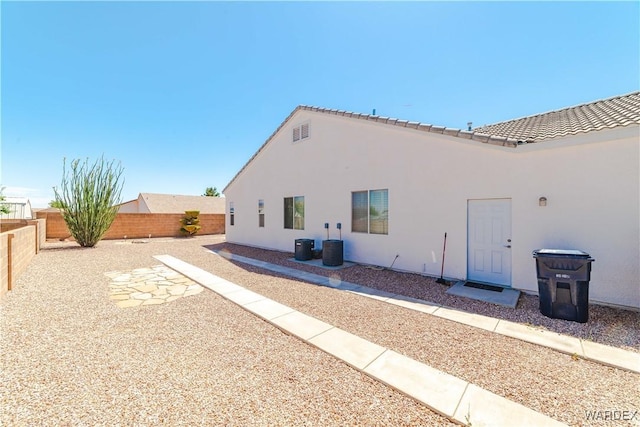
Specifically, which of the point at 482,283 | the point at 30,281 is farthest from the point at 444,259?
the point at 30,281

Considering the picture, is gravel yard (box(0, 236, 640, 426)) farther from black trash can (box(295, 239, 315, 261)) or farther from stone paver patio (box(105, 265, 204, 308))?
black trash can (box(295, 239, 315, 261))

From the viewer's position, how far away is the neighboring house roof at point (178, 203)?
28844 millimetres

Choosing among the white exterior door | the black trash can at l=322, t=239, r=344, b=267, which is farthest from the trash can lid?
the black trash can at l=322, t=239, r=344, b=267

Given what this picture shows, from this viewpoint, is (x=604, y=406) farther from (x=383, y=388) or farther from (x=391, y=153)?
(x=391, y=153)

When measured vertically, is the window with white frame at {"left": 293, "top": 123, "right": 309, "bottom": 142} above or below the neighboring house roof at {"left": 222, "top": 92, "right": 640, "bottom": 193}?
above

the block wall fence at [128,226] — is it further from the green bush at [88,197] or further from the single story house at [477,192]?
the single story house at [477,192]

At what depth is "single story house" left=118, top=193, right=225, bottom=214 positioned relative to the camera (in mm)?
28875

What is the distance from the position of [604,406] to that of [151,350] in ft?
16.5

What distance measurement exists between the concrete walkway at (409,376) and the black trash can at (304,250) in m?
4.52

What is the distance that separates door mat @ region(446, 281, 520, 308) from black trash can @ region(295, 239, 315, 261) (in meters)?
5.10

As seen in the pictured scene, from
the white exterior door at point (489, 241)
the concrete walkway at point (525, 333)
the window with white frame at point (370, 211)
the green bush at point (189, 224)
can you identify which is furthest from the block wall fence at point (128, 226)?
the white exterior door at point (489, 241)

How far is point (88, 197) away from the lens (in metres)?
12.2

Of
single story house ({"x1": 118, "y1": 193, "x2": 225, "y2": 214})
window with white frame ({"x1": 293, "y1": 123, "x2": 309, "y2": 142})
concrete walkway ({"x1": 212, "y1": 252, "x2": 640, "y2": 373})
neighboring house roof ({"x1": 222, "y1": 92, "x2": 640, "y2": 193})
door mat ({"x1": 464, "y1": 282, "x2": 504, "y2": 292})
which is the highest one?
window with white frame ({"x1": 293, "y1": 123, "x2": 309, "y2": 142})

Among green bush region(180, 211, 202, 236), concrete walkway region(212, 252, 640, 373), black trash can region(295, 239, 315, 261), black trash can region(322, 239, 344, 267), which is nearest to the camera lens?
concrete walkway region(212, 252, 640, 373)
